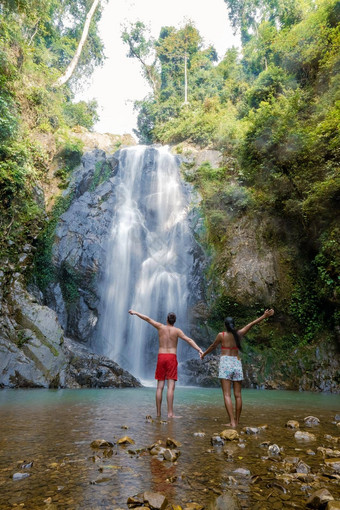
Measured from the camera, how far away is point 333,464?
2646 mm

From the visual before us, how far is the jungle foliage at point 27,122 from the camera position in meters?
13.3

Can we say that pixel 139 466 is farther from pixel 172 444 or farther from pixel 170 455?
pixel 172 444

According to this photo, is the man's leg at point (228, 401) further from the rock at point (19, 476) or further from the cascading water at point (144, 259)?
the cascading water at point (144, 259)

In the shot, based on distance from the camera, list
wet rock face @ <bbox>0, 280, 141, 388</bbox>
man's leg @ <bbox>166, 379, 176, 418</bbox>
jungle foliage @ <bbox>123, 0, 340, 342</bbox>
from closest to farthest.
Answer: man's leg @ <bbox>166, 379, 176, 418</bbox>, wet rock face @ <bbox>0, 280, 141, 388</bbox>, jungle foliage @ <bbox>123, 0, 340, 342</bbox>

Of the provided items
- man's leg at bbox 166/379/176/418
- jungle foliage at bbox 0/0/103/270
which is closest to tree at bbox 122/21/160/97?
jungle foliage at bbox 0/0/103/270

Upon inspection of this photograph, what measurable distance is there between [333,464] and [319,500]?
0.93 meters

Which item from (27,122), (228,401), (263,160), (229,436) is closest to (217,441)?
(229,436)

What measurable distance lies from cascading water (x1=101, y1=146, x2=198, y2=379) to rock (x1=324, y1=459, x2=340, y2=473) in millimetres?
12117

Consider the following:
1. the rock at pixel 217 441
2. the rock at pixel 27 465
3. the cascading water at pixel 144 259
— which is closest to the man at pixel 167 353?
the rock at pixel 217 441

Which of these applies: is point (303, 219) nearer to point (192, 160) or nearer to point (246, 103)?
point (192, 160)

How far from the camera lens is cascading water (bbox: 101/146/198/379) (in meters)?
15.1

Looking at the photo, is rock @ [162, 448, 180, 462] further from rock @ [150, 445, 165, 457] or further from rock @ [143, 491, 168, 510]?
rock @ [143, 491, 168, 510]

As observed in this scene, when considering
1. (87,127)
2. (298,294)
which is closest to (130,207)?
(298,294)

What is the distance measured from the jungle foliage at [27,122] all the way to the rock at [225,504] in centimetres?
1239
